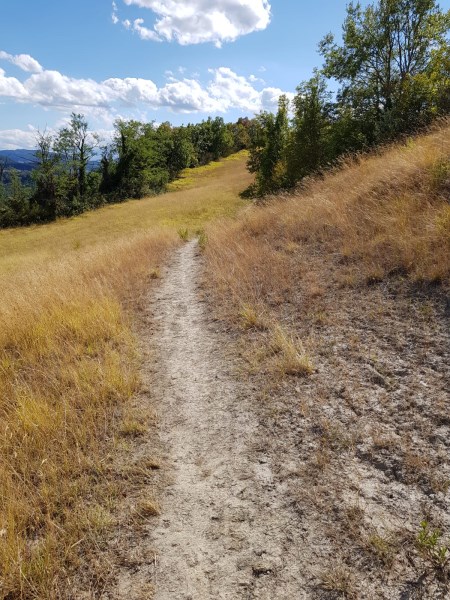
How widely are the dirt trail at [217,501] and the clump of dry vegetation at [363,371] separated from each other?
19cm

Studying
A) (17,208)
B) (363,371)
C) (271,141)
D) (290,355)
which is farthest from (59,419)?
(17,208)

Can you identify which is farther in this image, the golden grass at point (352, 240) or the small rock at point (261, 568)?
the golden grass at point (352, 240)

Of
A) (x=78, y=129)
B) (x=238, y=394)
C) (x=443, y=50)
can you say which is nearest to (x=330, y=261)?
(x=238, y=394)

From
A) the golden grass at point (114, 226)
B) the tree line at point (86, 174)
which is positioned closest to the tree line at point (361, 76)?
the golden grass at point (114, 226)

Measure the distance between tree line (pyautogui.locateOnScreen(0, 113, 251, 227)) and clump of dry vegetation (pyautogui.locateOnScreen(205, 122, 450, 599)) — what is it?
45.8m

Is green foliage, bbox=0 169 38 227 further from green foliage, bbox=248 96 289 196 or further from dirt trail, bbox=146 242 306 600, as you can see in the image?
dirt trail, bbox=146 242 306 600

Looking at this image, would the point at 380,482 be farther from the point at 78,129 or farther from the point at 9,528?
the point at 78,129

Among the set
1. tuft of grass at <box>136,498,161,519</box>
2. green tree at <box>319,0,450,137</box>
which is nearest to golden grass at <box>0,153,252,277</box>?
green tree at <box>319,0,450,137</box>

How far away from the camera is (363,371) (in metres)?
Answer: 4.43

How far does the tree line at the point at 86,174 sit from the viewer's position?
47031 millimetres

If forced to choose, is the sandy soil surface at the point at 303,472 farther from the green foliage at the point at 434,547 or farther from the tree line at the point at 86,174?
the tree line at the point at 86,174

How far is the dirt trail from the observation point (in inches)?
100.0

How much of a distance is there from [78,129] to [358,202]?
52.7m

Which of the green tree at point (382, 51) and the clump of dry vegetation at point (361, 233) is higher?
the green tree at point (382, 51)
